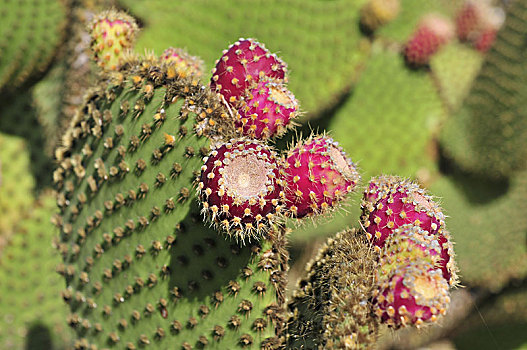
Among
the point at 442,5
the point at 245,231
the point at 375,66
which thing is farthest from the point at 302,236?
the point at 442,5

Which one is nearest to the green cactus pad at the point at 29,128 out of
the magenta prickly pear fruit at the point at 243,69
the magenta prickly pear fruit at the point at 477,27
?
the magenta prickly pear fruit at the point at 243,69

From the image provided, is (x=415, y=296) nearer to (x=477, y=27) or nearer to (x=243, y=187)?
(x=243, y=187)

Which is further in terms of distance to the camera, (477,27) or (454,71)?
(477,27)

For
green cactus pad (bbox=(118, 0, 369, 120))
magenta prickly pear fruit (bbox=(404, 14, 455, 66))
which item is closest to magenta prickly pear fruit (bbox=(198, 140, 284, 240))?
green cactus pad (bbox=(118, 0, 369, 120))

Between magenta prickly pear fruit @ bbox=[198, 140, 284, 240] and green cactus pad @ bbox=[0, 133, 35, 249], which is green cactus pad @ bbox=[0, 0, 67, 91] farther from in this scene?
magenta prickly pear fruit @ bbox=[198, 140, 284, 240]

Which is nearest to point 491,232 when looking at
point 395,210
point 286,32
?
point 286,32

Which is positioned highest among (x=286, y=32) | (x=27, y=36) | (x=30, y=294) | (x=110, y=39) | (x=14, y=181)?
(x=286, y=32)
